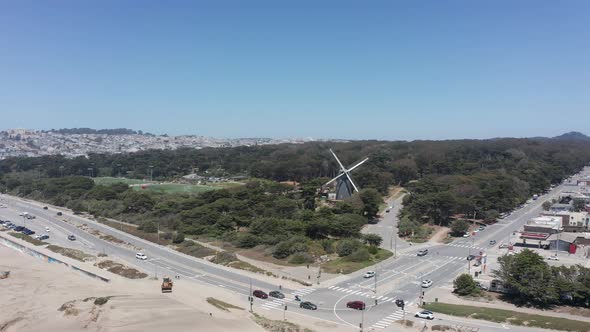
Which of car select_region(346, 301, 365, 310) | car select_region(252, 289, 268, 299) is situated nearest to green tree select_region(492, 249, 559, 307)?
car select_region(346, 301, 365, 310)

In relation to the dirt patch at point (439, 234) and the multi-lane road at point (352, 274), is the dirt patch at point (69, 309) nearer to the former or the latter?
the multi-lane road at point (352, 274)

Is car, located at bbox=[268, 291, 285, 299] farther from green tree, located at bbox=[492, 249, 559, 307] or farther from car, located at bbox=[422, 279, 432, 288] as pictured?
green tree, located at bbox=[492, 249, 559, 307]

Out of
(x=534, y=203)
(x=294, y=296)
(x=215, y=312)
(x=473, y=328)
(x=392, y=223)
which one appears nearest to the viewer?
(x=473, y=328)

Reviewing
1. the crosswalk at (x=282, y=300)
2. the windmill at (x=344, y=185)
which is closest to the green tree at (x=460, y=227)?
the windmill at (x=344, y=185)

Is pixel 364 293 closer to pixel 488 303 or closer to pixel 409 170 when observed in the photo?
pixel 488 303

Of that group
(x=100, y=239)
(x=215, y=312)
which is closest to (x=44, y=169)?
(x=100, y=239)

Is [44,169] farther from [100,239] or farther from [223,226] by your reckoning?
[223,226]
